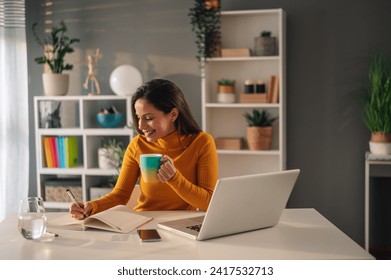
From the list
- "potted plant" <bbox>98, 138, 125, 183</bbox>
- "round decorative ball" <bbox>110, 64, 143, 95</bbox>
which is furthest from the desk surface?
"round decorative ball" <bbox>110, 64, 143, 95</bbox>

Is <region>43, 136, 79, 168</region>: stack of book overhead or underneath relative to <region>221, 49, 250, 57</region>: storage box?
underneath

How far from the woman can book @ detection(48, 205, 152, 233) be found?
0.91 feet

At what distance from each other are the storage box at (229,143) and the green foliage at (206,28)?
613 mm


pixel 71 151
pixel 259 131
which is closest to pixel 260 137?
pixel 259 131

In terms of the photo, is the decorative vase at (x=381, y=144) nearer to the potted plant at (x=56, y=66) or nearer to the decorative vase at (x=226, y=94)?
the decorative vase at (x=226, y=94)

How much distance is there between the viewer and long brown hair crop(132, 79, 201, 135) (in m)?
2.41

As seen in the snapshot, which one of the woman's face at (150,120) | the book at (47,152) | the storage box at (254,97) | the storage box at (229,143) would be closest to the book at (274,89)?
the storage box at (254,97)

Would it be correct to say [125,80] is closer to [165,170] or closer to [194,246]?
[165,170]

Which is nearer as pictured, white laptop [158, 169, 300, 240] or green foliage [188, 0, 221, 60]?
white laptop [158, 169, 300, 240]

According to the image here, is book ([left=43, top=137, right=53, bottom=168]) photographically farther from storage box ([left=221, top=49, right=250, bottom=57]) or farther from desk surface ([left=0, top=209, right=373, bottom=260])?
desk surface ([left=0, top=209, right=373, bottom=260])

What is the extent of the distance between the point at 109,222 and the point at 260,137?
2.41 m

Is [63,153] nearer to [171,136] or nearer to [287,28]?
[287,28]

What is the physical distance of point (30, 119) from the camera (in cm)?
490
